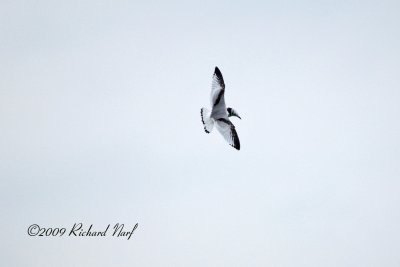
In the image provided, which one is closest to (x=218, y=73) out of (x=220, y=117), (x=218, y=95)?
(x=218, y=95)

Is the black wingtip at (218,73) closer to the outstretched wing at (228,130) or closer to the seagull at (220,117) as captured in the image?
the seagull at (220,117)

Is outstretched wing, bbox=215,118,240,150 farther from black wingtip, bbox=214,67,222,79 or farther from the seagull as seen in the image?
black wingtip, bbox=214,67,222,79

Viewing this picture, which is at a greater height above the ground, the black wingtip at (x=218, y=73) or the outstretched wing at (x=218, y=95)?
the black wingtip at (x=218, y=73)

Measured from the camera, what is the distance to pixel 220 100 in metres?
55.6

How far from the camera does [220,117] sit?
5572 cm

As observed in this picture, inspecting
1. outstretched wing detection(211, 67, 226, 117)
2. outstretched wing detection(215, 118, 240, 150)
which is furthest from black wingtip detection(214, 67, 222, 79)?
outstretched wing detection(215, 118, 240, 150)

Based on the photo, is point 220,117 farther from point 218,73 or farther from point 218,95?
point 218,73

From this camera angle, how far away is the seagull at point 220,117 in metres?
A: 55.3

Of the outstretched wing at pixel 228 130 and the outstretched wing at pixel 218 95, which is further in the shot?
the outstretched wing at pixel 228 130

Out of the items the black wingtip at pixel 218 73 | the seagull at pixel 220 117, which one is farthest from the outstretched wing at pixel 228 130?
the black wingtip at pixel 218 73

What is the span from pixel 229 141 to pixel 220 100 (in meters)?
2.65

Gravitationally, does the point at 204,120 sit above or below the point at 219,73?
below

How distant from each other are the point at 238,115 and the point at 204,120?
3.36m

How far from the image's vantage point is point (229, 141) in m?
55.8
